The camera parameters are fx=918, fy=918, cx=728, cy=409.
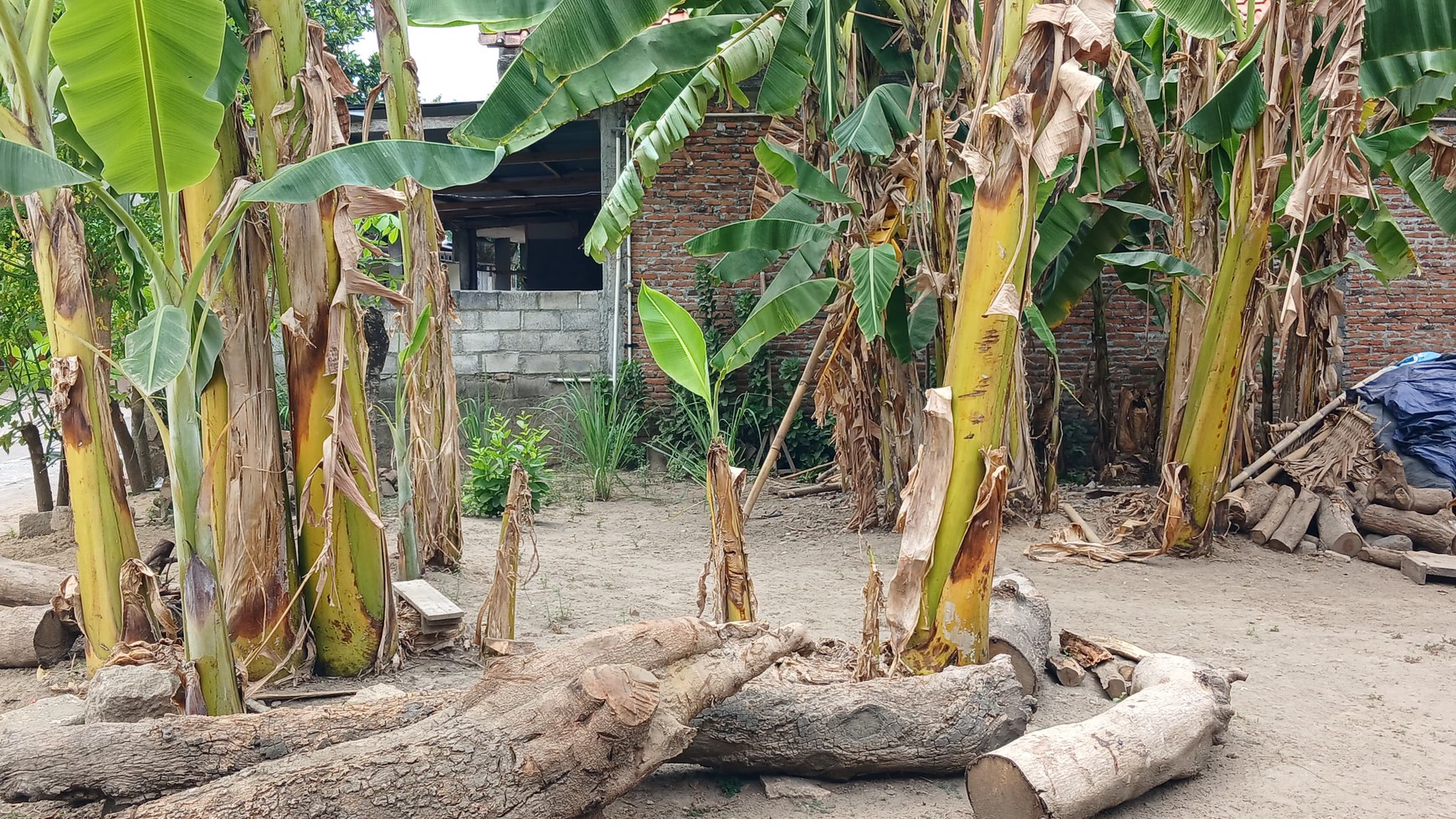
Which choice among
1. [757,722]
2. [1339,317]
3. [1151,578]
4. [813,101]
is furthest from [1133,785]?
[1339,317]

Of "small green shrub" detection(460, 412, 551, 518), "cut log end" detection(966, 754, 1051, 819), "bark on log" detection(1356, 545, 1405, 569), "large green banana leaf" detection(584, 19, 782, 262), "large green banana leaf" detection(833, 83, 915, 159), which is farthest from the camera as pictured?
"small green shrub" detection(460, 412, 551, 518)

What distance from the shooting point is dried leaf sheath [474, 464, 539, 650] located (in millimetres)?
3438

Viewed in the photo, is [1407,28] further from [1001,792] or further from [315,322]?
[315,322]

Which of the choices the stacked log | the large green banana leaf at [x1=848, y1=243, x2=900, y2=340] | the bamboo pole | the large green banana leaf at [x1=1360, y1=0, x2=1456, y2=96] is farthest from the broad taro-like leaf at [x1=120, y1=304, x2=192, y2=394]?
the stacked log

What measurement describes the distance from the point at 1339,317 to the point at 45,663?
35.0ft

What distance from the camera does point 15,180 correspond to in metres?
2.27

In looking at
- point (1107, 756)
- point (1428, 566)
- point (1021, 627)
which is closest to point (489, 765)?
point (1107, 756)

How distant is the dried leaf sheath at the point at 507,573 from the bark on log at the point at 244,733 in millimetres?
919

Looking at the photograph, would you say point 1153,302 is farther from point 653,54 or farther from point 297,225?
point 297,225

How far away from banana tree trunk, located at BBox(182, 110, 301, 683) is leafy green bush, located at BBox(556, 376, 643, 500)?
15.2ft

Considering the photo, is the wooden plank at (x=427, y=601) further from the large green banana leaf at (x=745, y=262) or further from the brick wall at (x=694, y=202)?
the brick wall at (x=694, y=202)

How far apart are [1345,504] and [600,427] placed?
225 inches

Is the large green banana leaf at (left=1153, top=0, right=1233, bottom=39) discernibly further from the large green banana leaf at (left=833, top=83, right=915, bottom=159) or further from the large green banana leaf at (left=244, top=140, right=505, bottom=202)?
the large green banana leaf at (left=244, top=140, right=505, bottom=202)

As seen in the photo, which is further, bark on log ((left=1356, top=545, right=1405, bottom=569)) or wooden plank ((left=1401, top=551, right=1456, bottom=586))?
bark on log ((left=1356, top=545, right=1405, bottom=569))
